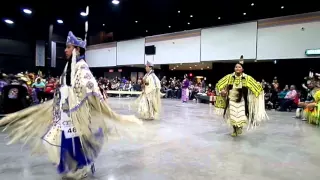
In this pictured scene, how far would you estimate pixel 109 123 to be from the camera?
9.46ft

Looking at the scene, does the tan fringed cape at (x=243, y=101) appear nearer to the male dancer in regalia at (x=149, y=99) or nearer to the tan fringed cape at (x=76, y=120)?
the male dancer in regalia at (x=149, y=99)

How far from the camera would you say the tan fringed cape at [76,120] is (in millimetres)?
2646

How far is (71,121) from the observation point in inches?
104

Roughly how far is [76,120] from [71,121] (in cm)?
6

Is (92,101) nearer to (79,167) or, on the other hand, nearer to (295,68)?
(79,167)

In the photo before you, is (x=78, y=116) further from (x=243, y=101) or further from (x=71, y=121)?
(x=243, y=101)

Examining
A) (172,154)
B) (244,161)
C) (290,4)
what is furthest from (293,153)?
(290,4)

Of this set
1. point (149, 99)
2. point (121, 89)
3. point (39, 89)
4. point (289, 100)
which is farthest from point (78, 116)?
point (121, 89)

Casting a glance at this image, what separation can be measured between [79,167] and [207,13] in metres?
13.7

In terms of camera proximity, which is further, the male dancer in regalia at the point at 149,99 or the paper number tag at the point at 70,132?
the male dancer in regalia at the point at 149,99

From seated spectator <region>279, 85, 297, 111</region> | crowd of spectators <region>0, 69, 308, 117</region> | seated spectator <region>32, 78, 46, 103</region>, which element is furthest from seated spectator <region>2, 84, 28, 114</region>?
seated spectator <region>279, 85, 297, 111</region>

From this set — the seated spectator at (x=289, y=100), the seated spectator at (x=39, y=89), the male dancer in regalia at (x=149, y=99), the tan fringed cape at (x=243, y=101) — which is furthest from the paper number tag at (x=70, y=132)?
the seated spectator at (x=289, y=100)

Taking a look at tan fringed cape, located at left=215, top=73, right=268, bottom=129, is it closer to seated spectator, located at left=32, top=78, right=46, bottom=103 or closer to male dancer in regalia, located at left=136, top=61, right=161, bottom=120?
male dancer in regalia, located at left=136, top=61, right=161, bottom=120

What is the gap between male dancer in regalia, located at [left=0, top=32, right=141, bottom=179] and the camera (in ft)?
8.64
